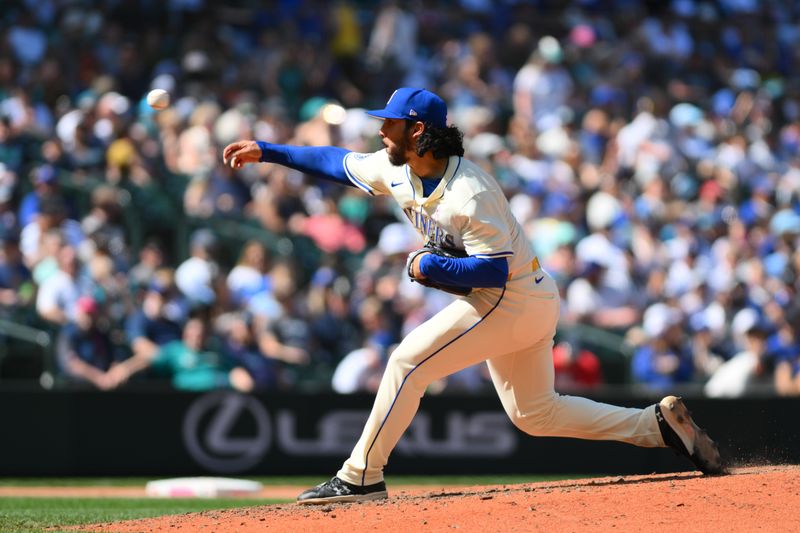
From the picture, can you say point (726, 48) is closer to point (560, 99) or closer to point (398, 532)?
point (560, 99)

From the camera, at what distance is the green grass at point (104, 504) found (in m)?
7.50

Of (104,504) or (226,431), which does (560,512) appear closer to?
(104,504)

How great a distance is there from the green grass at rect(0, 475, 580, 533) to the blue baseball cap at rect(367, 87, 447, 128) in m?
2.78

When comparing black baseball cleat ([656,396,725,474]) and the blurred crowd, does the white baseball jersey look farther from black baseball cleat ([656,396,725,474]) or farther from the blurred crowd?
the blurred crowd

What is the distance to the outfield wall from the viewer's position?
1159 cm

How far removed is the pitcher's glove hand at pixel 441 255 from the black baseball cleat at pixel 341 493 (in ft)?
3.65

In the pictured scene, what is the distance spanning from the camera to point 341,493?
6855 millimetres

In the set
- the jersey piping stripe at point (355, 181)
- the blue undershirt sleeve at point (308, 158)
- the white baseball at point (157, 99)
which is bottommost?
the jersey piping stripe at point (355, 181)

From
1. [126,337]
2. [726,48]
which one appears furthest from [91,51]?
[726,48]

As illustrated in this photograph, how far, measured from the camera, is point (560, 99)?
17000 millimetres

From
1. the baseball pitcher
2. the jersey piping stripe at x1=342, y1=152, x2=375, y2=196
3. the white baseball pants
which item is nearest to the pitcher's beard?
the baseball pitcher

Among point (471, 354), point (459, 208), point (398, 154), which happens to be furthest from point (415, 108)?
point (471, 354)

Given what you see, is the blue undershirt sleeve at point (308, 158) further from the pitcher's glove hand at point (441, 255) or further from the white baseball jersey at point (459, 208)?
the pitcher's glove hand at point (441, 255)

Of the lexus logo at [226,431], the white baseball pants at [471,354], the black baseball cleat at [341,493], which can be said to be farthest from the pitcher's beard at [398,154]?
the lexus logo at [226,431]
